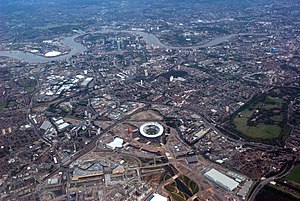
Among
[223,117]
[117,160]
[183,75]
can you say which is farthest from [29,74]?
[223,117]

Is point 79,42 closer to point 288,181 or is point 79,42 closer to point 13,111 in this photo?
point 13,111

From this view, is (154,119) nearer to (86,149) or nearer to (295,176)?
(86,149)

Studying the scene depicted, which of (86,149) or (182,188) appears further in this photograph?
(86,149)

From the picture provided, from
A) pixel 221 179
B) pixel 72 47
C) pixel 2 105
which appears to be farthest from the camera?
pixel 72 47

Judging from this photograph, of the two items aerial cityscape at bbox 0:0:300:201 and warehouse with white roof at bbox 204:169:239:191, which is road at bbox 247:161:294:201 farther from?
warehouse with white roof at bbox 204:169:239:191

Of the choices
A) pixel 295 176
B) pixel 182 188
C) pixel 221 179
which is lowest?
pixel 182 188

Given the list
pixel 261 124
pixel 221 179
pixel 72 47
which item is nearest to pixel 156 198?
pixel 221 179

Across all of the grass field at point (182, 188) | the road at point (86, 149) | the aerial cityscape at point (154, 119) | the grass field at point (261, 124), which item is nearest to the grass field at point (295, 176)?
the aerial cityscape at point (154, 119)
